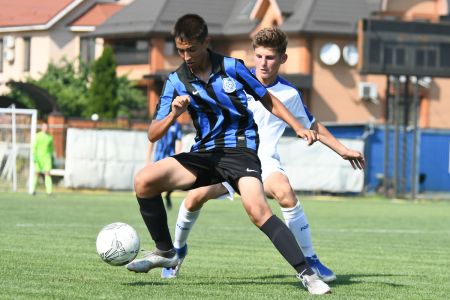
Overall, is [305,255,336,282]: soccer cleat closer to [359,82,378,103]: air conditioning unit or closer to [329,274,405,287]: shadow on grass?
[329,274,405,287]: shadow on grass

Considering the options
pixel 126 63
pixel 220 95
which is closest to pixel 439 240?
pixel 220 95

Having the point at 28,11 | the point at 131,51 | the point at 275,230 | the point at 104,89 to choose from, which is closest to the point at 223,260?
the point at 275,230

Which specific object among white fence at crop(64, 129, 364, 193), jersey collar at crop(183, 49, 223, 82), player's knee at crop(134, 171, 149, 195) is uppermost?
jersey collar at crop(183, 49, 223, 82)

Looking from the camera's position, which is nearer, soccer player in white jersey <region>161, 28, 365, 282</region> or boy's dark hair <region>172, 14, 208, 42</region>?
boy's dark hair <region>172, 14, 208, 42</region>

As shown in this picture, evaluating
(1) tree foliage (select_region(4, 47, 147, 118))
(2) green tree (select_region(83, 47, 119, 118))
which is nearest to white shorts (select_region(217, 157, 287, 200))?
(1) tree foliage (select_region(4, 47, 147, 118))

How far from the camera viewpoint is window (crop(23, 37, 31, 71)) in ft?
180

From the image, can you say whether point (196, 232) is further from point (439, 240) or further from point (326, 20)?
point (326, 20)

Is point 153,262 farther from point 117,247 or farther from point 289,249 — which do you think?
point 289,249

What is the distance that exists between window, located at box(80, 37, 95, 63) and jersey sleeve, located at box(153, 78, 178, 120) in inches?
2027

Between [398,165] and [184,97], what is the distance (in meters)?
26.3

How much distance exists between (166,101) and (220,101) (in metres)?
0.38

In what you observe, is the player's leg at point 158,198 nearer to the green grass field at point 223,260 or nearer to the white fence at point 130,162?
the green grass field at point 223,260

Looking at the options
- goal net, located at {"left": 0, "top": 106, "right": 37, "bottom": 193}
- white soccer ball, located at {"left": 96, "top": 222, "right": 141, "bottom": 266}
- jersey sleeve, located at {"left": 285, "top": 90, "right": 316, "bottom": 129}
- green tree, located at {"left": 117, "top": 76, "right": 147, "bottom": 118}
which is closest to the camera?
white soccer ball, located at {"left": 96, "top": 222, "right": 141, "bottom": 266}

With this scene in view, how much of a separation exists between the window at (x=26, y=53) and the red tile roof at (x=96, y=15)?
2.75m
